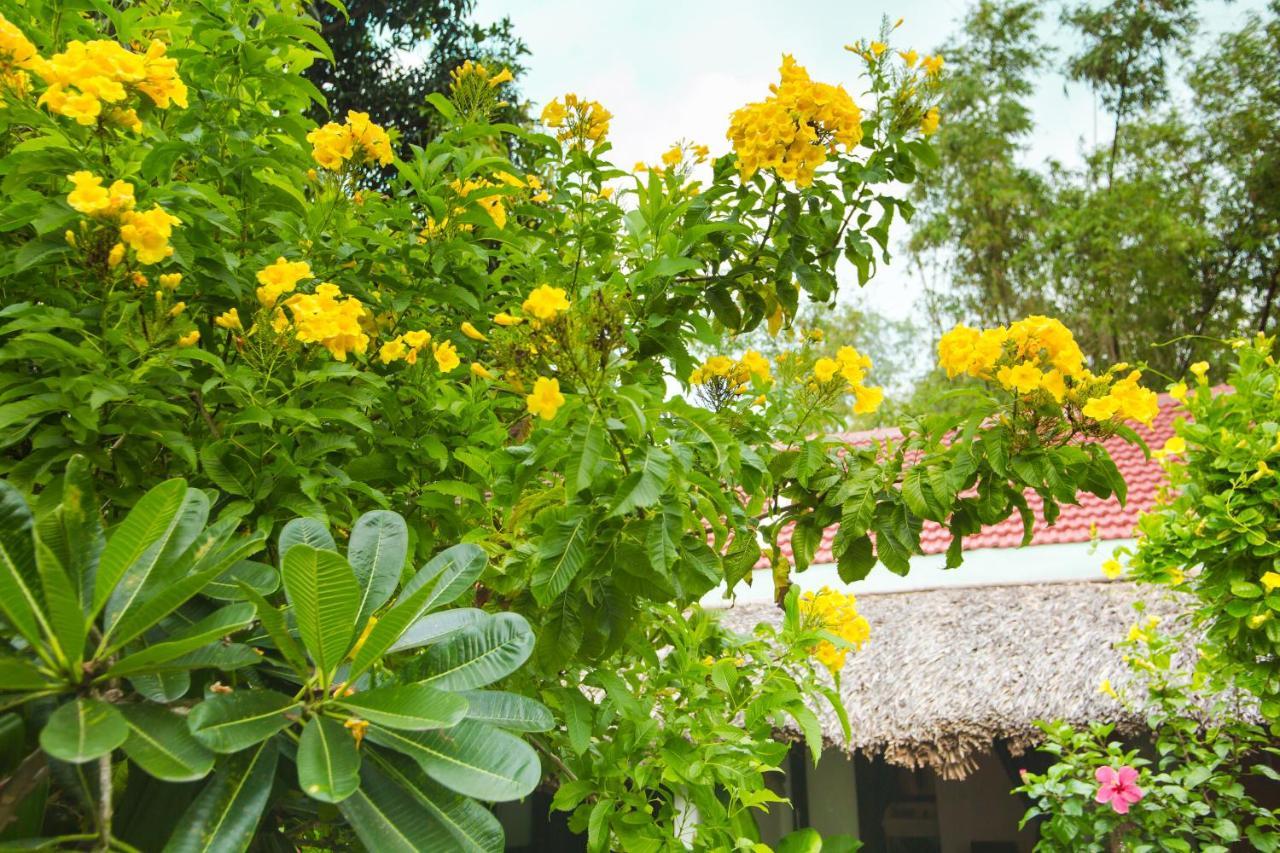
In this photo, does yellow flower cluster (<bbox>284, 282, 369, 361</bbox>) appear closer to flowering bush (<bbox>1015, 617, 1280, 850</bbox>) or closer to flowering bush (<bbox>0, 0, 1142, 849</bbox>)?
flowering bush (<bbox>0, 0, 1142, 849</bbox>)

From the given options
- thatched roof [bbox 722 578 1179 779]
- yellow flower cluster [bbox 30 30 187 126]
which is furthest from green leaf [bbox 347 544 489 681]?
thatched roof [bbox 722 578 1179 779]

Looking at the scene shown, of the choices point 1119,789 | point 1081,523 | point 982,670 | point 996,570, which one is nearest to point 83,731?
point 1119,789

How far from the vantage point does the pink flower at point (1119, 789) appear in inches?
146

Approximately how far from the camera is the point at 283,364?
1.49 meters

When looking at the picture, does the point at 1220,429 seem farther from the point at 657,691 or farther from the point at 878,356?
the point at 878,356

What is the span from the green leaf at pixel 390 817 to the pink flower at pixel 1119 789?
3600mm

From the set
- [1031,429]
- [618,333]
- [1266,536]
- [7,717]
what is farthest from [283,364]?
[1266,536]

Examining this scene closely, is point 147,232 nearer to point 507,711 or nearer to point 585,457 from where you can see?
point 585,457

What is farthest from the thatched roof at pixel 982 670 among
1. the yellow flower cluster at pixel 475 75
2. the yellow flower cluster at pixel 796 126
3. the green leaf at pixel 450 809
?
the green leaf at pixel 450 809

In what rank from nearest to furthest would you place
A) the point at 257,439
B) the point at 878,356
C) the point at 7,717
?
the point at 7,717
the point at 257,439
the point at 878,356

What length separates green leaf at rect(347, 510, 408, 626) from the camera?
103 centimetres

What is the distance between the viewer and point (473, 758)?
896mm

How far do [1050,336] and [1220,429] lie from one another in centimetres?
229

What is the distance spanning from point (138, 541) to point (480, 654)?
36cm
